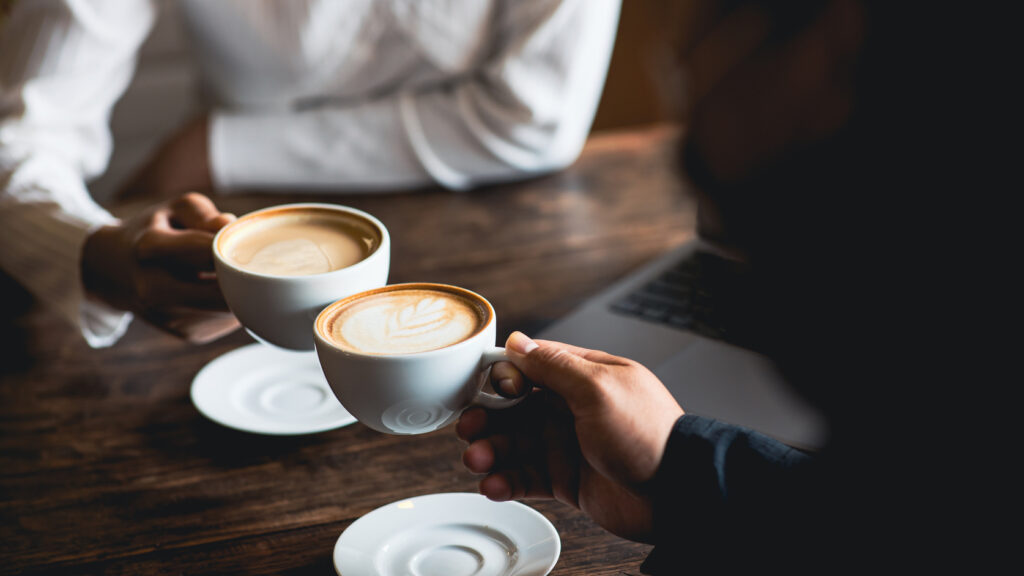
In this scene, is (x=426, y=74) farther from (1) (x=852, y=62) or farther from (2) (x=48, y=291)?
(1) (x=852, y=62)

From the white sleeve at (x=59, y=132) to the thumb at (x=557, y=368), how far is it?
584 mm

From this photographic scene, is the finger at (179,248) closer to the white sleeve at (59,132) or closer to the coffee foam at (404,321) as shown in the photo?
the white sleeve at (59,132)

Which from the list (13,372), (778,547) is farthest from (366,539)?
(13,372)

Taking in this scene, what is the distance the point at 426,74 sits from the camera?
4.71 feet

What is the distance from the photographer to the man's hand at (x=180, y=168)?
1.41 m

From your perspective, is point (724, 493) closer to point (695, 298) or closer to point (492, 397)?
point (492, 397)

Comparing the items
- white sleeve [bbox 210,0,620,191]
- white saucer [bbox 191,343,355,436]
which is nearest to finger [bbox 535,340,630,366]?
white saucer [bbox 191,343,355,436]

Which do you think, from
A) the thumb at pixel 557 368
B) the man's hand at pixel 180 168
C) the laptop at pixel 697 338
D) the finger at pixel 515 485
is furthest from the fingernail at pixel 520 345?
the man's hand at pixel 180 168

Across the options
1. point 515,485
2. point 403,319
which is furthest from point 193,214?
point 515,485

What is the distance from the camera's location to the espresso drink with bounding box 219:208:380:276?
69cm

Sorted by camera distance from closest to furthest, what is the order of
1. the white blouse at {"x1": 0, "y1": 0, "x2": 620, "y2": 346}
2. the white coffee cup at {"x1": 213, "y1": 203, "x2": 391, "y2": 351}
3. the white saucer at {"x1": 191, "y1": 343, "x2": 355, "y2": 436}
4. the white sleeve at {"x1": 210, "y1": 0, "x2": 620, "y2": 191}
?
the white coffee cup at {"x1": 213, "y1": 203, "x2": 391, "y2": 351}
the white saucer at {"x1": 191, "y1": 343, "x2": 355, "y2": 436}
the white blouse at {"x1": 0, "y1": 0, "x2": 620, "y2": 346}
the white sleeve at {"x1": 210, "y1": 0, "x2": 620, "y2": 191}

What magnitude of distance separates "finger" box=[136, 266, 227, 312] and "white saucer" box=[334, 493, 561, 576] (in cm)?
33

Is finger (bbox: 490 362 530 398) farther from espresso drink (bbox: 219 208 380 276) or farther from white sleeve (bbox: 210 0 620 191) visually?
white sleeve (bbox: 210 0 620 191)

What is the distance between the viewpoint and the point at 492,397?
585 mm
